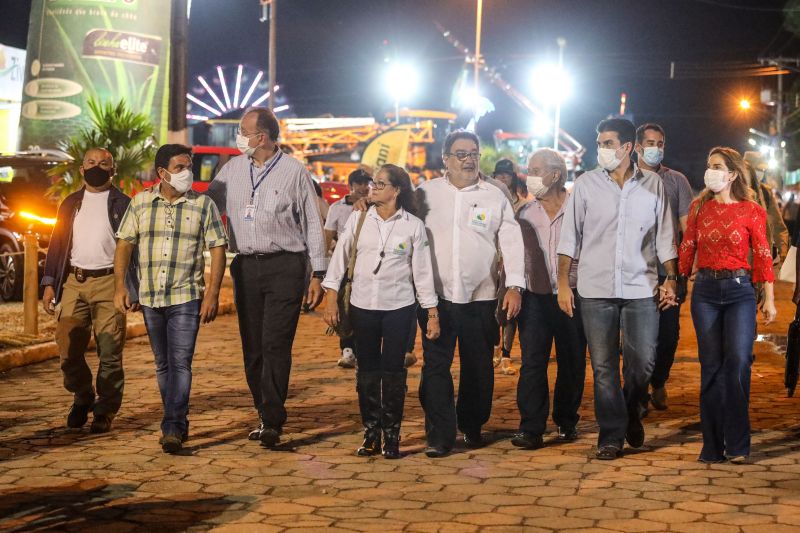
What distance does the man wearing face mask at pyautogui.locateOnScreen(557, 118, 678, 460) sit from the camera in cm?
734

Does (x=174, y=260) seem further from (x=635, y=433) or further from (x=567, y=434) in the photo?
(x=635, y=433)

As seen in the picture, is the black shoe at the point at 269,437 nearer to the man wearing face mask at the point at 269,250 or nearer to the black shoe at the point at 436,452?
the man wearing face mask at the point at 269,250

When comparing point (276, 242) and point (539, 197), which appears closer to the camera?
point (276, 242)

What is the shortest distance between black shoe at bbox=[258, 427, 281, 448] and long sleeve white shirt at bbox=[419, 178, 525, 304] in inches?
Answer: 50.9

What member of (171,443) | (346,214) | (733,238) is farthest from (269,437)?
(346,214)

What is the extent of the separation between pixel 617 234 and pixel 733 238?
2.13 feet

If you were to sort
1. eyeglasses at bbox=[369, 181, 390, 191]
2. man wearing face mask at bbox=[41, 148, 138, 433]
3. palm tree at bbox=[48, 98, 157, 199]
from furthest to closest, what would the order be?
palm tree at bbox=[48, 98, 157, 199] < man wearing face mask at bbox=[41, 148, 138, 433] < eyeglasses at bbox=[369, 181, 390, 191]

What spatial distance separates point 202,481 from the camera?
6645 mm

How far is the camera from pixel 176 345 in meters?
7.63

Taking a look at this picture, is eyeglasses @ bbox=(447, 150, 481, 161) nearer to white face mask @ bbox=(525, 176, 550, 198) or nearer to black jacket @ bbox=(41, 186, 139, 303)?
white face mask @ bbox=(525, 176, 550, 198)

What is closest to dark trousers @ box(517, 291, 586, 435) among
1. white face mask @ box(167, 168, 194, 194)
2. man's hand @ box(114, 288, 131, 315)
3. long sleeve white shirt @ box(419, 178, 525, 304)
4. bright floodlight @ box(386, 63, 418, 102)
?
long sleeve white shirt @ box(419, 178, 525, 304)

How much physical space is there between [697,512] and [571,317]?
6.88 ft

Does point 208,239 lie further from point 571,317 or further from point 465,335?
point 571,317


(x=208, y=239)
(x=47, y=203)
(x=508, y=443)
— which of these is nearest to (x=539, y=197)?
(x=508, y=443)
